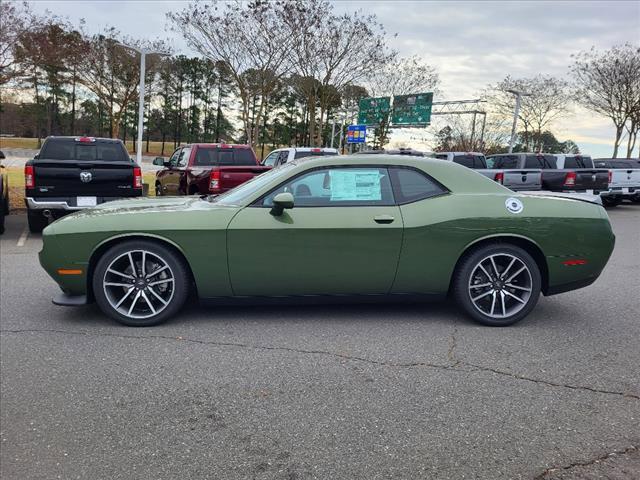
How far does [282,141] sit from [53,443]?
6286cm

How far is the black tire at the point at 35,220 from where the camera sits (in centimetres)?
925

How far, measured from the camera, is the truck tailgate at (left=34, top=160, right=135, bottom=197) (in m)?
8.66

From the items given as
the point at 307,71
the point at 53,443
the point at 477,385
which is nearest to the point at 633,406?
the point at 477,385

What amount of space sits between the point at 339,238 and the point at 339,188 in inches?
19.1

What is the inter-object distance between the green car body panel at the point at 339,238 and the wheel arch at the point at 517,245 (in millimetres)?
11

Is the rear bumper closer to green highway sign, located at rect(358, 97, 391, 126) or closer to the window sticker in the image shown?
the window sticker

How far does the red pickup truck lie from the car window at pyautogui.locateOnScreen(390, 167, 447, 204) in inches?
246

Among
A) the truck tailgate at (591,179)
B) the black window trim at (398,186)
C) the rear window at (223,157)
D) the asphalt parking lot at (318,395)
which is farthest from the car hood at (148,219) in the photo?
the truck tailgate at (591,179)

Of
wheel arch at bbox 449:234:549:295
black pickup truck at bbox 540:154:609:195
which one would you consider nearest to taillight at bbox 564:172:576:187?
black pickup truck at bbox 540:154:609:195

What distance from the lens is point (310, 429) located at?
287cm

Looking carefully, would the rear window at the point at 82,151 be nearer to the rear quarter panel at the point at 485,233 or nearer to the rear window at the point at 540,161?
the rear quarter panel at the point at 485,233

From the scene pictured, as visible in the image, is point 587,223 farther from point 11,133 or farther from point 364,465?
point 11,133

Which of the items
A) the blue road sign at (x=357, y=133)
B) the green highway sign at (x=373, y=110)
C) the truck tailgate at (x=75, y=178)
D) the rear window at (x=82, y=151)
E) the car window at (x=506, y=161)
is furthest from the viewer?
the blue road sign at (x=357, y=133)

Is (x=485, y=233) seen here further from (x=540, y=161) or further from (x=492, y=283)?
(x=540, y=161)
